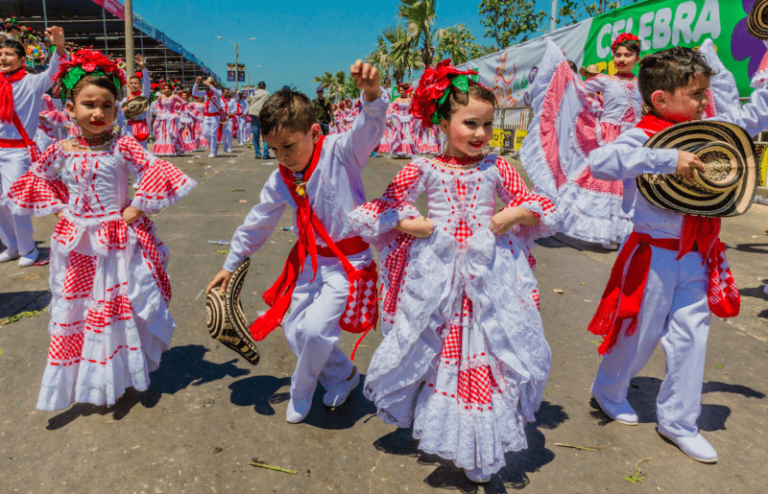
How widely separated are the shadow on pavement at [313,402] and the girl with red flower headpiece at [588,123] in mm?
3043

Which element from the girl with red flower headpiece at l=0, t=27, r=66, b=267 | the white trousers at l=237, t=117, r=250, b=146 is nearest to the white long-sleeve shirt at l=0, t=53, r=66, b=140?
the girl with red flower headpiece at l=0, t=27, r=66, b=267

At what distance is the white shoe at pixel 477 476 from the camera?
2314mm

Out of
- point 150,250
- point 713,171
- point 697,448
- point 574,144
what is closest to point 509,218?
point 713,171

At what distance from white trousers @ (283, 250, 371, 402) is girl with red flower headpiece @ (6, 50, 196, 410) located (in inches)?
35.6

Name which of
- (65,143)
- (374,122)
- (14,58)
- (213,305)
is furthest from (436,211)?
(14,58)

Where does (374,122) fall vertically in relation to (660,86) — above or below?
below

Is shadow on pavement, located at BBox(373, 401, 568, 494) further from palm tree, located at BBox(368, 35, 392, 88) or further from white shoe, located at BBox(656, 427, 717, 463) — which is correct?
palm tree, located at BBox(368, 35, 392, 88)

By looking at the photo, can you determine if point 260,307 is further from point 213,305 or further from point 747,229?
point 747,229

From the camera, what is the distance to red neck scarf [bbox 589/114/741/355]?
8.35 ft

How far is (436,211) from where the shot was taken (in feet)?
8.07

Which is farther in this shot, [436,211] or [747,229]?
[747,229]

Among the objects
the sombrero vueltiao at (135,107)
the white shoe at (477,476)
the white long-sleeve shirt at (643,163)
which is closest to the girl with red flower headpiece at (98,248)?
the sombrero vueltiao at (135,107)

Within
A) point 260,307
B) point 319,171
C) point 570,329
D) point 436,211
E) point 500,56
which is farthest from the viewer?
point 500,56

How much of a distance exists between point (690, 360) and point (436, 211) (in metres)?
1.40
